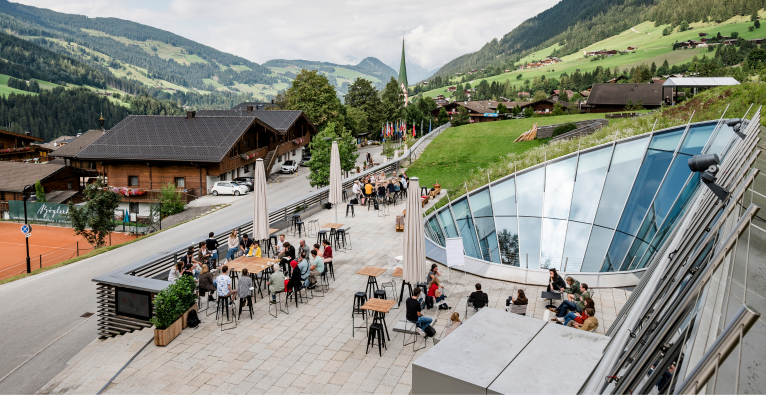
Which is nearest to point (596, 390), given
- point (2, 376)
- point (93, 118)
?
point (2, 376)

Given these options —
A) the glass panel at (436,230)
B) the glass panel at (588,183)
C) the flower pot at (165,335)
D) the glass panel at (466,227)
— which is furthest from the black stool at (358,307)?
the glass panel at (588,183)

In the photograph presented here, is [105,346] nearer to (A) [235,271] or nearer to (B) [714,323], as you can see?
(A) [235,271]

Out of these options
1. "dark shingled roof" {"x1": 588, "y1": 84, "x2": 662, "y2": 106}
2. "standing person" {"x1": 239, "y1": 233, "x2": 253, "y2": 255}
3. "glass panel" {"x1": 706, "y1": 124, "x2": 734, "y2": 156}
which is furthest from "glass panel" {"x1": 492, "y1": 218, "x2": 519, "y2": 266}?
"dark shingled roof" {"x1": 588, "y1": 84, "x2": 662, "y2": 106}

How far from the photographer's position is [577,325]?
11.3 meters

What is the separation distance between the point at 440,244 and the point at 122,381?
11.2m

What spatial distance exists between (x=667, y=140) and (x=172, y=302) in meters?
16.9

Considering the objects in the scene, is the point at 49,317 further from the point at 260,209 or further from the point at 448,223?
the point at 448,223

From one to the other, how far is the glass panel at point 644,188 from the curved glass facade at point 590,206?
3 cm

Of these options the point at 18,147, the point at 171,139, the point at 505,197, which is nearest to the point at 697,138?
the point at 505,197

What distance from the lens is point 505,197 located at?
1822 cm

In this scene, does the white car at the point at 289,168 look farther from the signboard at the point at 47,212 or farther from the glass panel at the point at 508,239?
the glass panel at the point at 508,239

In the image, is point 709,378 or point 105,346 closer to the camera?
point 709,378

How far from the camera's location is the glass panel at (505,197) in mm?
17728

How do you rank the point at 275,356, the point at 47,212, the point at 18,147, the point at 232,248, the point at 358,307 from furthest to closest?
the point at 18,147 < the point at 47,212 < the point at 232,248 < the point at 358,307 < the point at 275,356
